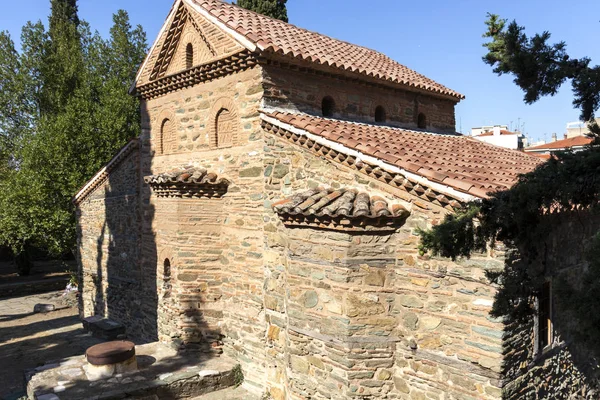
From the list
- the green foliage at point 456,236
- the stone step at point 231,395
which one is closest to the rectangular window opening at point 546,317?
the green foliage at point 456,236

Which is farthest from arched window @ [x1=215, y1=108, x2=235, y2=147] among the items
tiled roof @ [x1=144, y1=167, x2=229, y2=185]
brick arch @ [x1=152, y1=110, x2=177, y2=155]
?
brick arch @ [x1=152, y1=110, x2=177, y2=155]

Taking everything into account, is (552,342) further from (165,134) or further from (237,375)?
(165,134)

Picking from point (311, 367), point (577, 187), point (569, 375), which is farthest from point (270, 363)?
point (577, 187)

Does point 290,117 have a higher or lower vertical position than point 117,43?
lower

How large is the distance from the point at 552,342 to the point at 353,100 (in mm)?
5292

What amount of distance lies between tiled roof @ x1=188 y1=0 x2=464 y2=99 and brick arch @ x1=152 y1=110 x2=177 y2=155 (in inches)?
90.7

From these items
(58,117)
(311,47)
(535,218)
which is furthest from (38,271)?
(535,218)

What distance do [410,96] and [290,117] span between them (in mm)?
4225

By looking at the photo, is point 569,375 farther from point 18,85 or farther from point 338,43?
point 18,85

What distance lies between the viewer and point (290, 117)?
23.6 ft

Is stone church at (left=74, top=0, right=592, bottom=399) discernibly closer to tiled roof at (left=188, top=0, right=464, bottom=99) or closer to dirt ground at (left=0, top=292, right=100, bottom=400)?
tiled roof at (left=188, top=0, right=464, bottom=99)

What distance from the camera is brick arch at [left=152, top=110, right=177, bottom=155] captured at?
30.9ft

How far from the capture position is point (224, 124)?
8.31 meters

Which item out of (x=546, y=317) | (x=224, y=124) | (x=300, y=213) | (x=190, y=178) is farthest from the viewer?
(x=224, y=124)
